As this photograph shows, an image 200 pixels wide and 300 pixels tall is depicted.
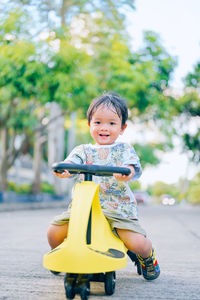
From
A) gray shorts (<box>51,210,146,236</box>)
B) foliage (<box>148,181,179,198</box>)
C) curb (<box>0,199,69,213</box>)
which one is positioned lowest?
foliage (<box>148,181,179,198</box>)

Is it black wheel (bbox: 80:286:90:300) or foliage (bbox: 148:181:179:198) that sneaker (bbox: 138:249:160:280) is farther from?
foliage (bbox: 148:181:179:198)

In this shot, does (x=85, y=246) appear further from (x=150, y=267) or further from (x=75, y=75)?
(x=75, y=75)

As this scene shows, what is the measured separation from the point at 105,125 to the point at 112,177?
1.23ft

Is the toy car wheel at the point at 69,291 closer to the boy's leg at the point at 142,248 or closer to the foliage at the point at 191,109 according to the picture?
the boy's leg at the point at 142,248

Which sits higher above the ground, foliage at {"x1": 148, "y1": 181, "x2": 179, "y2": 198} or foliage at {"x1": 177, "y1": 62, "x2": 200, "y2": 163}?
foliage at {"x1": 177, "y1": 62, "x2": 200, "y2": 163}

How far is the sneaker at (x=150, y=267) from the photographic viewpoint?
3.21 metres

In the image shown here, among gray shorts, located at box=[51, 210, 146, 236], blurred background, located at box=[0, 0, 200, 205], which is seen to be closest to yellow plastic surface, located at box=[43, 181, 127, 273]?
gray shorts, located at box=[51, 210, 146, 236]

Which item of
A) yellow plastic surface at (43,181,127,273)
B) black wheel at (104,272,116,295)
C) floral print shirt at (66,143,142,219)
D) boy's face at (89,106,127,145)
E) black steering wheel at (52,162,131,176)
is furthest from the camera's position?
boy's face at (89,106,127,145)

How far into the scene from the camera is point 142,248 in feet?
9.87

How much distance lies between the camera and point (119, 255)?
2689 millimetres

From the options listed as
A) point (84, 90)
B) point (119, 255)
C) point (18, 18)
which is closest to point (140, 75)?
point (84, 90)

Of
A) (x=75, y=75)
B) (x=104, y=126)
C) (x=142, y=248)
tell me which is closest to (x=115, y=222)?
(x=142, y=248)

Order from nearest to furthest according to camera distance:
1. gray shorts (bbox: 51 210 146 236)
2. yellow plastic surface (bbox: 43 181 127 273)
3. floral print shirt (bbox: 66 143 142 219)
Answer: yellow plastic surface (bbox: 43 181 127 273) → gray shorts (bbox: 51 210 146 236) → floral print shirt (bbox: 66 143 142 219)

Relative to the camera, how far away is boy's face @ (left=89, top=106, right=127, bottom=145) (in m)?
3.15
